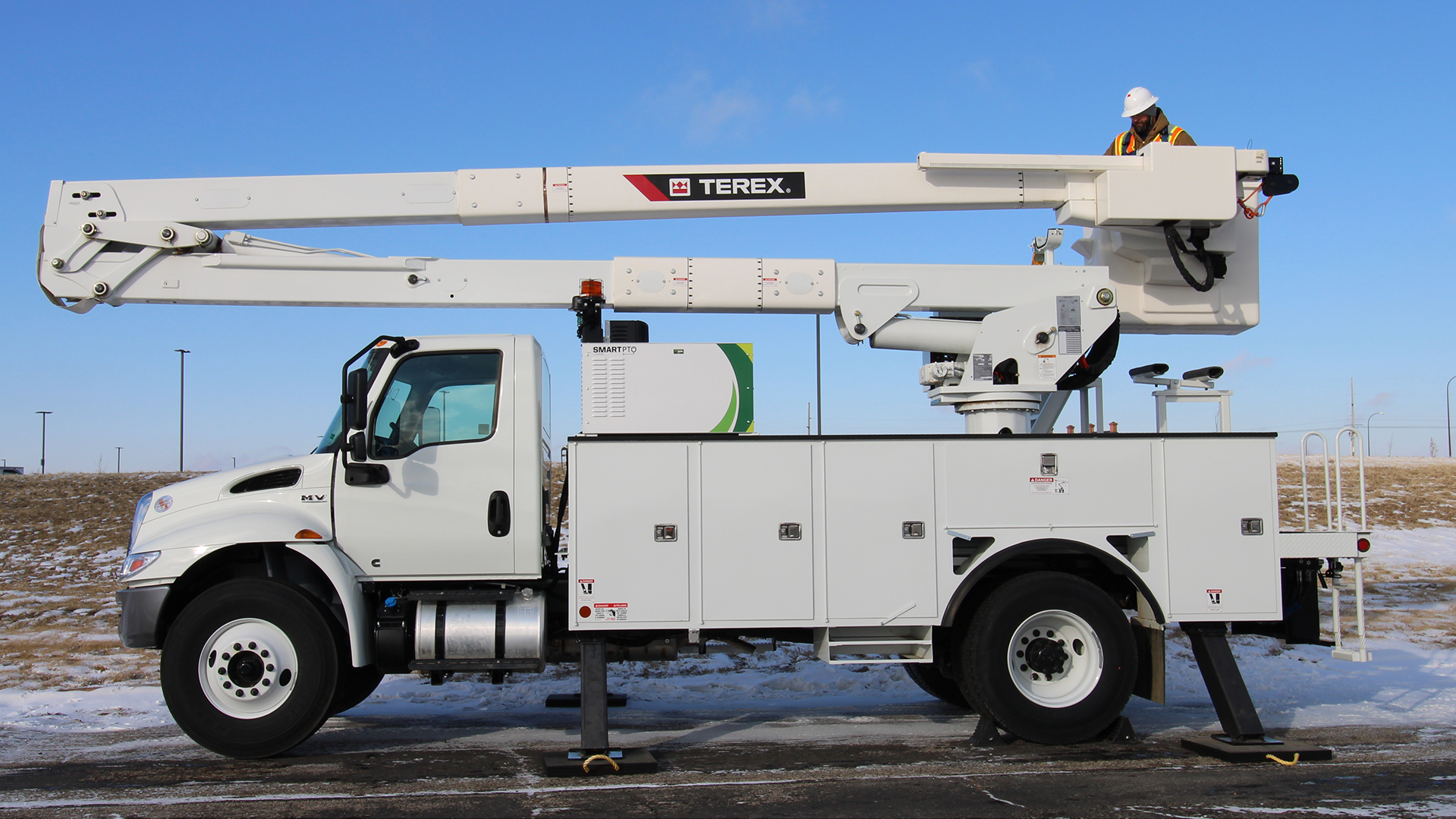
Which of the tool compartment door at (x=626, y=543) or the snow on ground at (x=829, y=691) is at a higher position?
the tool compartment door at (x=626, y=543)

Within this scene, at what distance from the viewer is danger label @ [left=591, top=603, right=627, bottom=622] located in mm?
6285

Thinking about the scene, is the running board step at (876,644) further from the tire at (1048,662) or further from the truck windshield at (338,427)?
the truck windshield at (338,427)

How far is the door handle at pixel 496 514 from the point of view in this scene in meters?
6.49

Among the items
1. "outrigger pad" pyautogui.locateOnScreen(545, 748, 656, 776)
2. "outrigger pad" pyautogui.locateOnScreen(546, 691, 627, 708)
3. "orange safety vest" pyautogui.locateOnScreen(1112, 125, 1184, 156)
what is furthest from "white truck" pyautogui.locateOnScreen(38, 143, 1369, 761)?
"outrigger pad" pyautogui.locateOnScreen(546, 691, 627, 708)

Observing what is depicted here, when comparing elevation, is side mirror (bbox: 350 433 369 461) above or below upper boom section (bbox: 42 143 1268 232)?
below

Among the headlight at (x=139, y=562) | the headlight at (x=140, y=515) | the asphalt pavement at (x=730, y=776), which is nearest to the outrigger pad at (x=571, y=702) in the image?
the asphalt pavement at (x=730, y=776)

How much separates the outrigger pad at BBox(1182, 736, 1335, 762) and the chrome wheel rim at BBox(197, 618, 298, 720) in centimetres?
604

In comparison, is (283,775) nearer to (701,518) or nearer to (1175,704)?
(701,518)

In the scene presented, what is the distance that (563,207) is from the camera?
24.7 ft

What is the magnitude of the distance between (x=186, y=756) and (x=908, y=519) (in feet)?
17.0

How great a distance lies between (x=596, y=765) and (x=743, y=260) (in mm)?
3801

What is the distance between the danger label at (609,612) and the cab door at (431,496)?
23.0 inches

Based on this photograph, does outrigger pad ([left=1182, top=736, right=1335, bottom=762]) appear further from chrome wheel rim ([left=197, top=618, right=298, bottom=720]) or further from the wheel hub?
chrome wheel rim ([left=197, top=618, right=298, bottom=720])

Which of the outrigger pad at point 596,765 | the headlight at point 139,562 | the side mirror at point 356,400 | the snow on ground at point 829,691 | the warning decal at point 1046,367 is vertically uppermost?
the warning decal at point 1046,367
